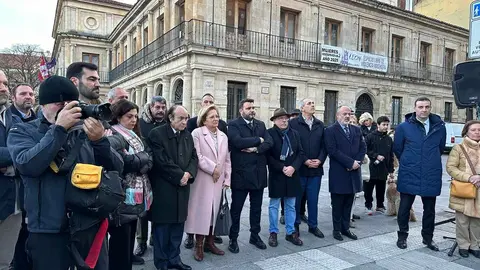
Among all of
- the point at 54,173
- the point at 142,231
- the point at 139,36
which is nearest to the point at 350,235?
the point at 142,231

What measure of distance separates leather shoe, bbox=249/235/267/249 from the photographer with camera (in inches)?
109

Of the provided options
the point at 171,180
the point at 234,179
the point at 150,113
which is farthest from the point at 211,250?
the point at 150,113

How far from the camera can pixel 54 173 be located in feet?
7.24

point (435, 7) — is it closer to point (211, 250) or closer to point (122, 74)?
point (122, 74)

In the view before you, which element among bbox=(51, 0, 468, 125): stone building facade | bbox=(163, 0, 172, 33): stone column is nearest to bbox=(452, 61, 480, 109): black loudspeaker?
bbox=(51, 0, 468, 125): stone building facade

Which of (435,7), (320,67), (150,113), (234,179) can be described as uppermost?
(435,7)

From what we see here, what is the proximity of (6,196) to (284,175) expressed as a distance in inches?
130

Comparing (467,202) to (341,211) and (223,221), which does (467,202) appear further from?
(223,221)

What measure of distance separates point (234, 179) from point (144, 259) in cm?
153

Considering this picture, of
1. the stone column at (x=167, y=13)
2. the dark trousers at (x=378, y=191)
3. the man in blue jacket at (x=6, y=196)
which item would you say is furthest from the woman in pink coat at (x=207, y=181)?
the stone column at (x=167, y=13)

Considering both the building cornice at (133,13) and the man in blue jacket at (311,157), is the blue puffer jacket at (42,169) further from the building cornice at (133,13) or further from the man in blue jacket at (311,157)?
the building cornice at (133,13)

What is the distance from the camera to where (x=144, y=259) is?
4277 millimetres

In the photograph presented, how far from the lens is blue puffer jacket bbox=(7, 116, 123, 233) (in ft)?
6.84

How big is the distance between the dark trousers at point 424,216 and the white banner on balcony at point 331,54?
13.3 m
